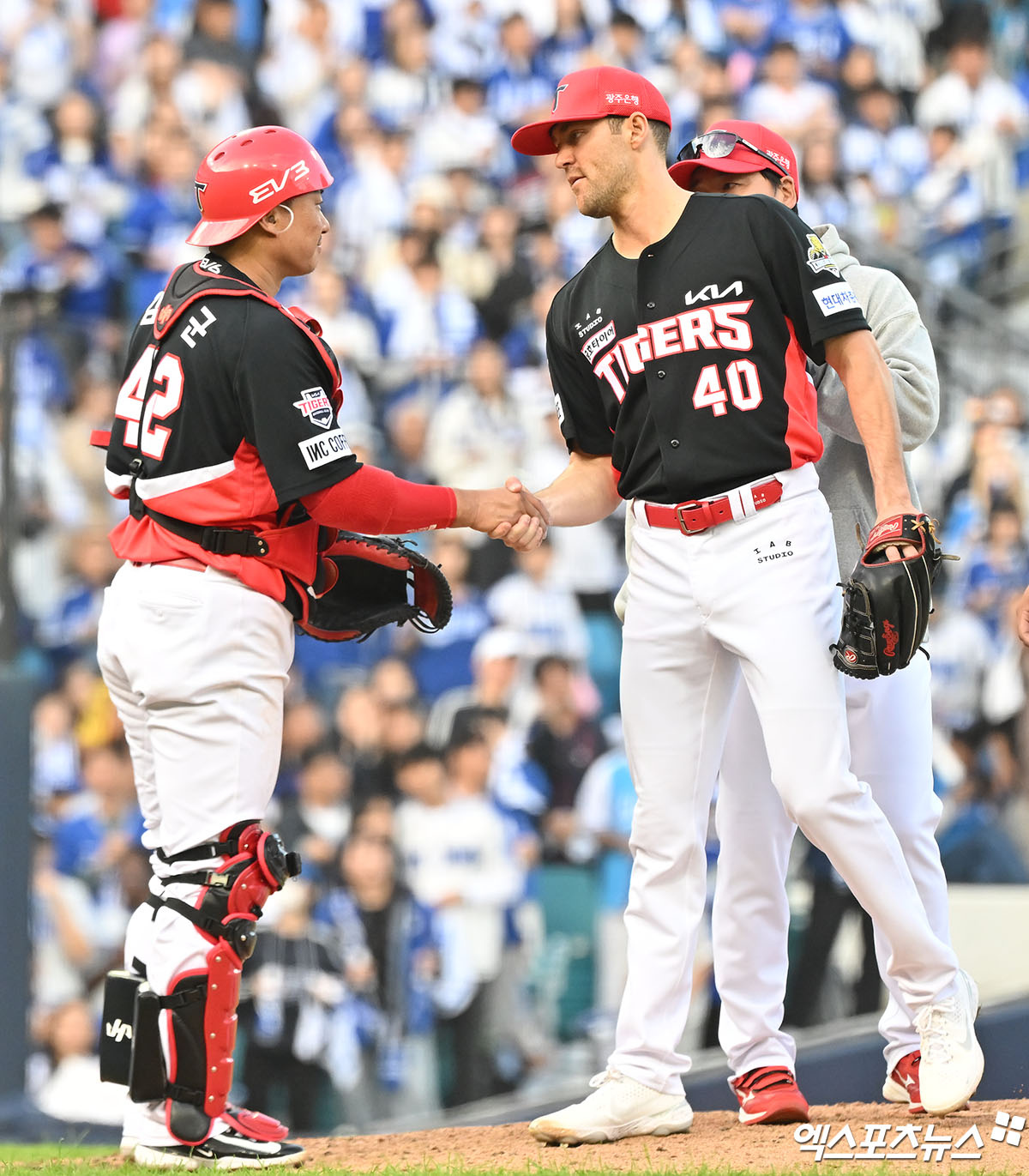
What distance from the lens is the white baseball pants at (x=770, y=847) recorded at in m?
4.10

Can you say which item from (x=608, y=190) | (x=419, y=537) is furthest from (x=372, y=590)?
(x=419, y=537)

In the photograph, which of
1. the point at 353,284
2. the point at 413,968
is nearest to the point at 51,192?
the point at 353,284

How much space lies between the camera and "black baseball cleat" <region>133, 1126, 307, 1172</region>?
366 centimetres

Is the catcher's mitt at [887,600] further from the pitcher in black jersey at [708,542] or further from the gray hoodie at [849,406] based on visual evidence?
the gray hoodie at [849,406]

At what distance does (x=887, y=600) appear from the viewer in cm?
361

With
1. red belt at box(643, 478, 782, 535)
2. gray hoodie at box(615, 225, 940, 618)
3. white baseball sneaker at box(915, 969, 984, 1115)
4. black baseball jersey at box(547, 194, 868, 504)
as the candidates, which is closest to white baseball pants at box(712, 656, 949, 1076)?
white baseball sneaker at box(915, 969, 984, 1115)

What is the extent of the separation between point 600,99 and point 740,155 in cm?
58

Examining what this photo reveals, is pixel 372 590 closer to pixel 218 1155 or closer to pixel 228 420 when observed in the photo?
pixel 228 420

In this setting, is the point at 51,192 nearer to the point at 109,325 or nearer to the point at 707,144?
the point at 109,325

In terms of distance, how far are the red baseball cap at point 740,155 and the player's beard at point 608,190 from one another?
32cm

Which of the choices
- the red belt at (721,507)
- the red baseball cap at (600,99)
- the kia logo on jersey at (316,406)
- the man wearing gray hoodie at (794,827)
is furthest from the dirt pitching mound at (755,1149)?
the red baseball cap at (600,99)

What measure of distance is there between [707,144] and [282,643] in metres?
1.80

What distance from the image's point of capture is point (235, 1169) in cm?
361

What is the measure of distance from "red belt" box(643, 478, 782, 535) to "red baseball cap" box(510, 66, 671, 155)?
0.96m
